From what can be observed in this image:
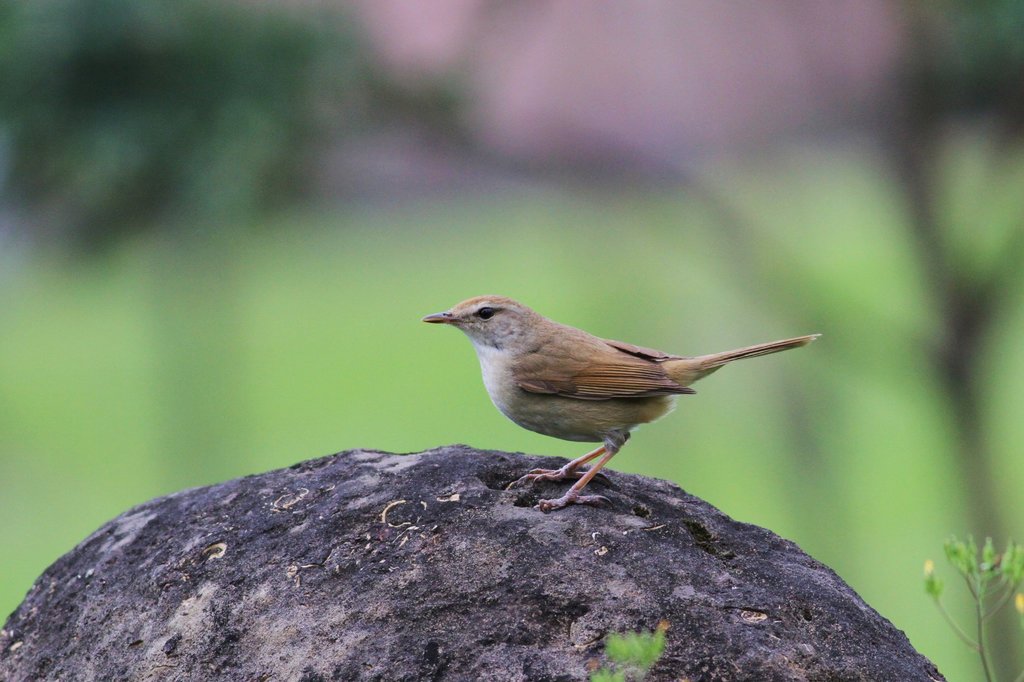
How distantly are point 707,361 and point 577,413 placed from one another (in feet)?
1.97

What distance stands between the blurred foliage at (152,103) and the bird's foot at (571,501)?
487 centimetres

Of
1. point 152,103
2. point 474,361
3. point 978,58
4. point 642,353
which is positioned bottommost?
point 474,361

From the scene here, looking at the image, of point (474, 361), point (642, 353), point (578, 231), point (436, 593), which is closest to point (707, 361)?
point (642, 353)

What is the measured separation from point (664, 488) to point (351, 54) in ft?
17.6

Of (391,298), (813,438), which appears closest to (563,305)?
(391,298)

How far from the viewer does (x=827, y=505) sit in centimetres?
1032

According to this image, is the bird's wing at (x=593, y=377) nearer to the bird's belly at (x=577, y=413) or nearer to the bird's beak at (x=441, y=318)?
the bird's belly at (x=577, y=413)

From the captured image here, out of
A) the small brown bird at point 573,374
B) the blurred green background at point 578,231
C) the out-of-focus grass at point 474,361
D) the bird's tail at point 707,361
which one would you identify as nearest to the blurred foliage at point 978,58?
the blurred green background at point 578,231

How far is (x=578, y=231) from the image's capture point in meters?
11.1

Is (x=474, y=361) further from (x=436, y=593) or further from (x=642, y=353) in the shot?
(x=436, y=593)

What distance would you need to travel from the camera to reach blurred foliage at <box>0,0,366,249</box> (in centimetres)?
771

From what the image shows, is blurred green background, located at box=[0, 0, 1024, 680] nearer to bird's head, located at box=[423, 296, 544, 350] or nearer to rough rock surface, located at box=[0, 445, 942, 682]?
bird's head, located at box=[423, 296, 544, 350]

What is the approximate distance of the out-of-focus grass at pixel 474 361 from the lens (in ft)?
31.1

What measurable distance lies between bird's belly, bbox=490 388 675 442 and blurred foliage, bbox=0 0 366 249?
418 cm
